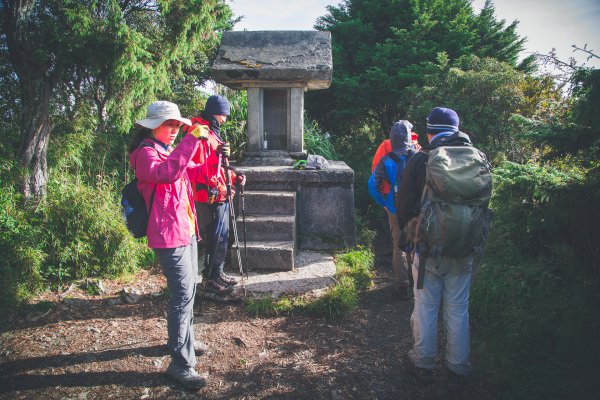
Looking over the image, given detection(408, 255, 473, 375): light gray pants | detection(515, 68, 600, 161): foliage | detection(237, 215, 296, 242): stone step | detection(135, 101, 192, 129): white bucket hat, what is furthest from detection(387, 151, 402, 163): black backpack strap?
detection(135, 101, 192, 129): white bucket hat

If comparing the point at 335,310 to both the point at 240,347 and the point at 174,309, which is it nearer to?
the point at 240,347

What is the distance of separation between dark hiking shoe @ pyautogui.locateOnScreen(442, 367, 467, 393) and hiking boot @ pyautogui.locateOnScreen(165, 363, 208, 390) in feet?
6.14

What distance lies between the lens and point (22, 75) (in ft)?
A: 15.5

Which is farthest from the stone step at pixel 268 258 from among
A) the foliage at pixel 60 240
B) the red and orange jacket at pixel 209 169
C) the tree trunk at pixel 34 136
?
the tree trunk at pixel 34 136

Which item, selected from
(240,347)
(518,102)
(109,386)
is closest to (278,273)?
(240,347)

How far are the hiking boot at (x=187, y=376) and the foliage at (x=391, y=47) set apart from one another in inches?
344

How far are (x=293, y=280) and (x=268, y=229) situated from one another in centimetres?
87

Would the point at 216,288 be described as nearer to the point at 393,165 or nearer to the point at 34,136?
the point at 393,165

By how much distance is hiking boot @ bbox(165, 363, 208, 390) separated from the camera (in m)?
2.79

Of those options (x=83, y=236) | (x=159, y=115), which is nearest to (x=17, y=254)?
(x=83, y=236)

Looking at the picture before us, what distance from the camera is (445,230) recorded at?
2523 millimetres

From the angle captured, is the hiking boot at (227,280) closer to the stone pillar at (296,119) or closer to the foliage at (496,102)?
the stone pillar at (296,119)

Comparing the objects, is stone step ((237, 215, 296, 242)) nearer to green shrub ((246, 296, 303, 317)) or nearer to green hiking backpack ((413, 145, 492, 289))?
green shrub ((246, 296, 303, 317))

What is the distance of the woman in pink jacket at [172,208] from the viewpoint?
2.56 meters
